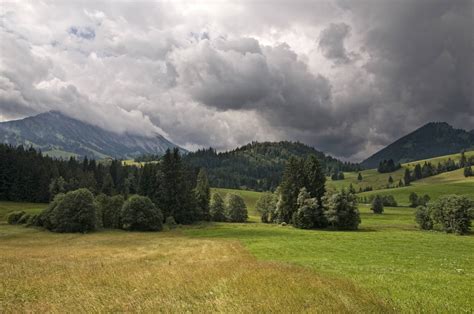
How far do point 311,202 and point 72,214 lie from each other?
5805 centimetres

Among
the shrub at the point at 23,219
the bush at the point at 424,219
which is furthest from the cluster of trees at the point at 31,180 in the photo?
the bush at the point at 424,219

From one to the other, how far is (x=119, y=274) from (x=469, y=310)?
59.5ft

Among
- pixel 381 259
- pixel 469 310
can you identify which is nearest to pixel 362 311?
pixel 469 310

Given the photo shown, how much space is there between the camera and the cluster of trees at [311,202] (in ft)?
262

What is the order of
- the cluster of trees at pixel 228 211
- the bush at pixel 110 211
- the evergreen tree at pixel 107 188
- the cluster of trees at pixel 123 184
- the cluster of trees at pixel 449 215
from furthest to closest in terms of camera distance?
the evergreen tree at pixel 107 188 < the cluster of trees at pixel 228 211 < the cluster of trees at pixel 123 184 < the bush at pixel 110 211 < the cluster of trees at pixel 449 215

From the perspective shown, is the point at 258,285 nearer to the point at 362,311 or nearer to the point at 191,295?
the point at 191,295

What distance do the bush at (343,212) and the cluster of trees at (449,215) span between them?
18.1 metres

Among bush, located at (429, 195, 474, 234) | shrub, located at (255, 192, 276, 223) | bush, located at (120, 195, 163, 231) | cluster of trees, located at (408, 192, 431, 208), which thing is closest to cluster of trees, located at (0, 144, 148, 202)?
bush, located at (120, 195, 163, 231)

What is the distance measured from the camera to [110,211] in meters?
82.8

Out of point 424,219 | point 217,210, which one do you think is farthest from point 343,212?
point 217,210

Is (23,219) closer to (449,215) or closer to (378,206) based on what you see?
(449,215)

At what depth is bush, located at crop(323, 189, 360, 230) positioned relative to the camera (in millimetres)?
79250

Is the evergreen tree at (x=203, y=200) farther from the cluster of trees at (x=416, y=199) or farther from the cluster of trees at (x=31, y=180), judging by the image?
the cluster of trees at (x=416, y=199)

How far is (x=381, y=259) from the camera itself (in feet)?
98.4
